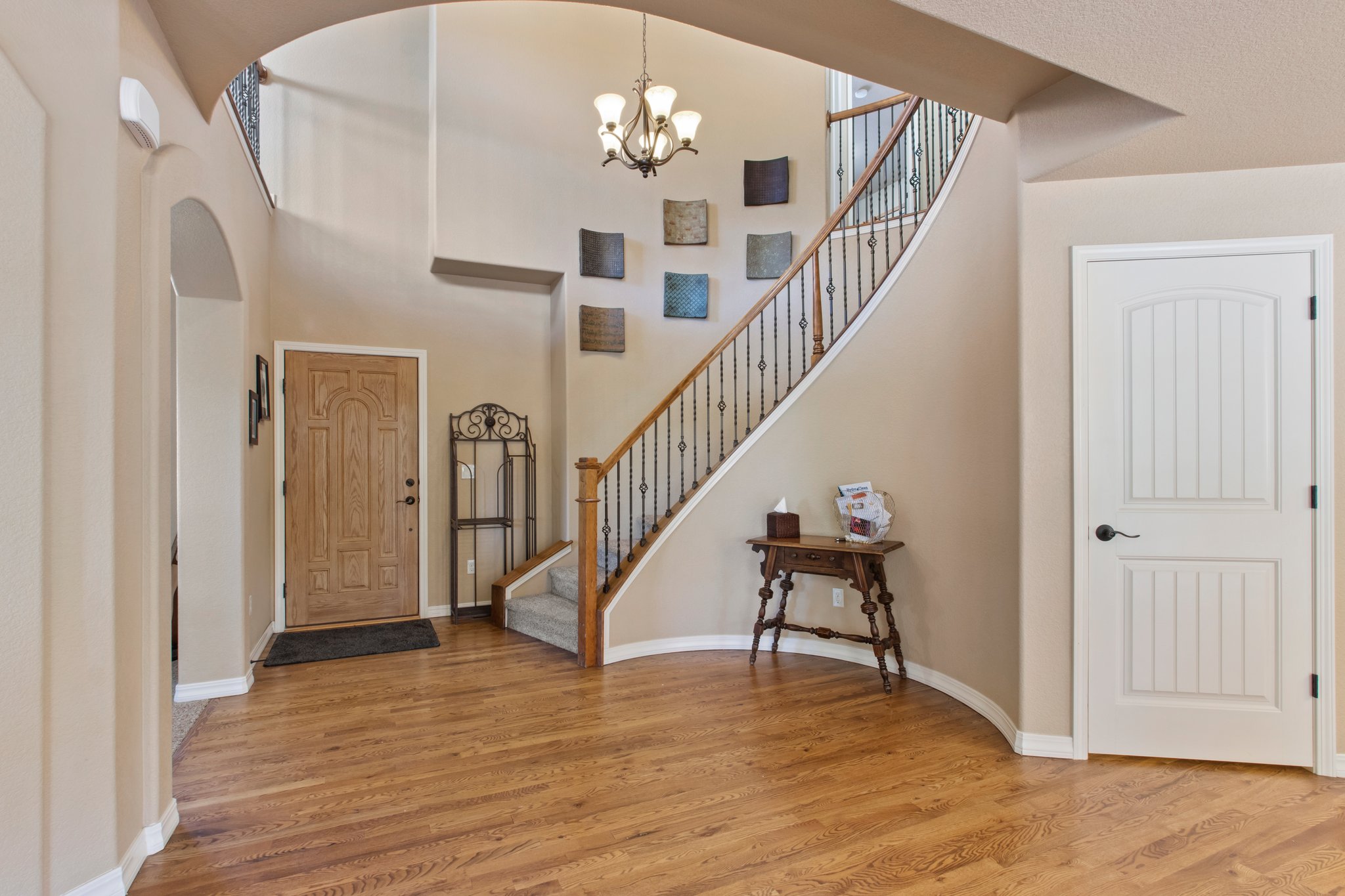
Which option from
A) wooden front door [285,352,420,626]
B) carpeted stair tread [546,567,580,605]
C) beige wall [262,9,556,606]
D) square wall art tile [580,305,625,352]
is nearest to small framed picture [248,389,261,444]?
wooden front door [285,352,420,626]

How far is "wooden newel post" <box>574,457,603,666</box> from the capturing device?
13.4 feet

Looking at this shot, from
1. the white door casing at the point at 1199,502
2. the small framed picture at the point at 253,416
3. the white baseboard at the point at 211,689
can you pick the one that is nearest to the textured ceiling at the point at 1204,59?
the white door casing at the point at 1199,502

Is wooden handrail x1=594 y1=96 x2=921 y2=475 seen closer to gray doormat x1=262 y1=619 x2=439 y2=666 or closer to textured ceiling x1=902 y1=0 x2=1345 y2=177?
textured ceiling x1=902 y1=0 x2=1345 y2=177

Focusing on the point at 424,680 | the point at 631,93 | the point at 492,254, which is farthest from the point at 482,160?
the point at 424,680

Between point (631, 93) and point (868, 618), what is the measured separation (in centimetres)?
440

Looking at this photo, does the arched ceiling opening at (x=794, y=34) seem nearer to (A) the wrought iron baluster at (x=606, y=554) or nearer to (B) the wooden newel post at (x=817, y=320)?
(B) the wooden newel post at (x=817, y=320)

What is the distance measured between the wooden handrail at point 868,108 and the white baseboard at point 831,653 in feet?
12.6

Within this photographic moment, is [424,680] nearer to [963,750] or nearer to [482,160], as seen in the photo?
[963,750]

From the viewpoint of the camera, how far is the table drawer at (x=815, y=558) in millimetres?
3822

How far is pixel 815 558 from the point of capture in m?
3.91

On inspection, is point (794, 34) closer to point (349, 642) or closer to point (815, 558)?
point (815, 558)

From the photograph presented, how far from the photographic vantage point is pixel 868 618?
3.90 metres

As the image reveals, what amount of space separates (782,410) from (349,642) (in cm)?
319

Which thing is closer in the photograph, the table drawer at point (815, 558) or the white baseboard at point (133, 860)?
the white baseboard at point (133, 860)
